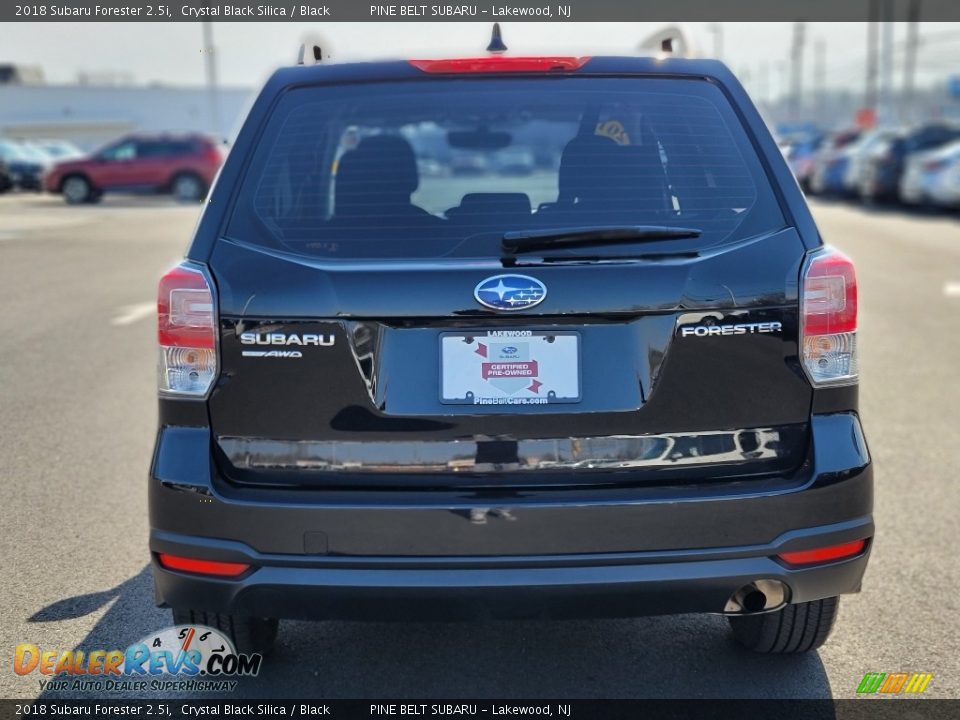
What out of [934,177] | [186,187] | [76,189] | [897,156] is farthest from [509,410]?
[76,189]

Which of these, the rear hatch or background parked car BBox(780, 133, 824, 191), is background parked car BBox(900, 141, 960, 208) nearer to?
background parked car BBox(780, 133, 824, 191)

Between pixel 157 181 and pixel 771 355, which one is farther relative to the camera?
pixel 157 181

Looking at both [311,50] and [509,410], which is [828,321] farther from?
[311,50]

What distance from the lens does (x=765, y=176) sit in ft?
10.6

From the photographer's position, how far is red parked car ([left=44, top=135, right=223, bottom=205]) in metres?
31.8

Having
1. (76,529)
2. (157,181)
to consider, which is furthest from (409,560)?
(157,181)

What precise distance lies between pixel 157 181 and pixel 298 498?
30.7m

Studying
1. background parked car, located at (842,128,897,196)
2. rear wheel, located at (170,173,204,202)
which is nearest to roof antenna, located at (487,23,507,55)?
background parked car, located at (842,128,897,196)

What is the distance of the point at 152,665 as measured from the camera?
3.68 m

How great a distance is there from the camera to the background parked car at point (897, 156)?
84.4ft

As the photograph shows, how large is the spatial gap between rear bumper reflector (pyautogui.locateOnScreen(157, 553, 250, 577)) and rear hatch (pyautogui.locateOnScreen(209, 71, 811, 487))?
217 mm

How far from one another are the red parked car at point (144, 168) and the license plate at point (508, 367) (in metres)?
30.1
